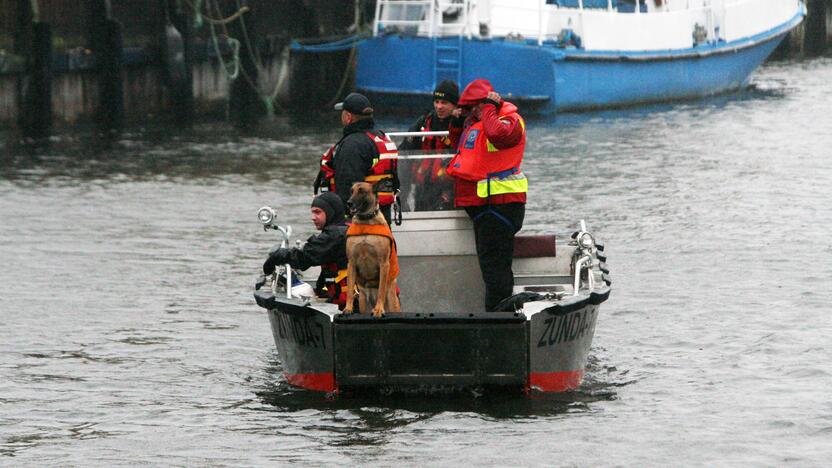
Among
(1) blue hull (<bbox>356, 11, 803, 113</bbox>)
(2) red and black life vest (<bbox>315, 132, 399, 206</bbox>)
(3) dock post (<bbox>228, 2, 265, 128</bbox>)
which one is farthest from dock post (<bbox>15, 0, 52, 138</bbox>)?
(2) red and black life vest (<bbox>315, 132, 399, 206</bbox>)

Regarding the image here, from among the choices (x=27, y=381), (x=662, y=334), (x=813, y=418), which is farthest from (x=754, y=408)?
(x=27, y=381)

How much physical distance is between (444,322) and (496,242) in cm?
102

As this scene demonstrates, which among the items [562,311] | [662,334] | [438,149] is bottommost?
[662,334]

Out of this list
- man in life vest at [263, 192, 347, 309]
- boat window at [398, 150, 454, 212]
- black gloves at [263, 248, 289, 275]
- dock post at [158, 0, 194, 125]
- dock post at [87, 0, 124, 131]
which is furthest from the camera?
dock post at [158, 0, 194, 125]

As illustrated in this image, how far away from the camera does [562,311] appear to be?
949cm

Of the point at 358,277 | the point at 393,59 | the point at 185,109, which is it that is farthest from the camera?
the point at 393,59

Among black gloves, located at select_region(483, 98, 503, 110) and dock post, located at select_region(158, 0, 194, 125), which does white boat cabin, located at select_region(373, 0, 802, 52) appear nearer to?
dock post, located at select_region(158, 0, 194, 125)

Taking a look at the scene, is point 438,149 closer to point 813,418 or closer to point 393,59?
point 813,418

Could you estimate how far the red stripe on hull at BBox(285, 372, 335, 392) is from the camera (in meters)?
9.73

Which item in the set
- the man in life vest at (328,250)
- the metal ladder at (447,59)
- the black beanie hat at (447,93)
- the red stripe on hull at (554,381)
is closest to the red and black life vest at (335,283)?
the man in life vest at (328,250)

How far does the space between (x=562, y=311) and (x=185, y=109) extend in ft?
60.2

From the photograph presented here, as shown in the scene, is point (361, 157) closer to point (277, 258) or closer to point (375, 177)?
point (375, 177)

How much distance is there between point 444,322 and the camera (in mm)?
9172

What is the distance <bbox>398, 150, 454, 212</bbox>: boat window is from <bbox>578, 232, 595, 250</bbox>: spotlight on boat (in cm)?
91
